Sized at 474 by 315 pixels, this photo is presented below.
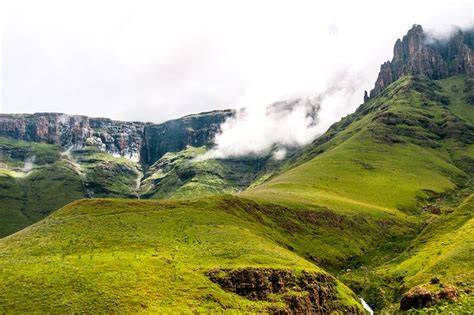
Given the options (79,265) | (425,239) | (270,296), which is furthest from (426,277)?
(79,265)

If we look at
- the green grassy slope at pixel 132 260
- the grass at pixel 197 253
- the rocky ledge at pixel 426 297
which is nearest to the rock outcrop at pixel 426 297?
the rocky ledge at pixel 426 297

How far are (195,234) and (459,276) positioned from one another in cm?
5641

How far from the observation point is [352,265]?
468 feet

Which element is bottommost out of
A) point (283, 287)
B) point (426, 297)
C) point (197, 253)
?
point (426, 297)

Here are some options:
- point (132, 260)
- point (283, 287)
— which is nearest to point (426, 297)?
point (283, 287)

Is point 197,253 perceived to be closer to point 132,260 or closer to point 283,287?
point 132,260

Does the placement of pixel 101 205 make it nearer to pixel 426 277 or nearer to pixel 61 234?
pixel 61 234

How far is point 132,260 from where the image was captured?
82188mm

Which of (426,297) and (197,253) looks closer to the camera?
(426,297)

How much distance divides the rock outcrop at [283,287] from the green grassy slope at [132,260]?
151 centimetres

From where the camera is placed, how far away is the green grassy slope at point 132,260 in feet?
223

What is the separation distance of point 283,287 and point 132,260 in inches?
1146

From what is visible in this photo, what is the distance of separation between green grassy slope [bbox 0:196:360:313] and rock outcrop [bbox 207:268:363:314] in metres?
1.51

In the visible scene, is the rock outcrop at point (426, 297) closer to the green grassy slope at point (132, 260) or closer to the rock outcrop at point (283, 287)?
the rock outcrop at point (283, 287)
